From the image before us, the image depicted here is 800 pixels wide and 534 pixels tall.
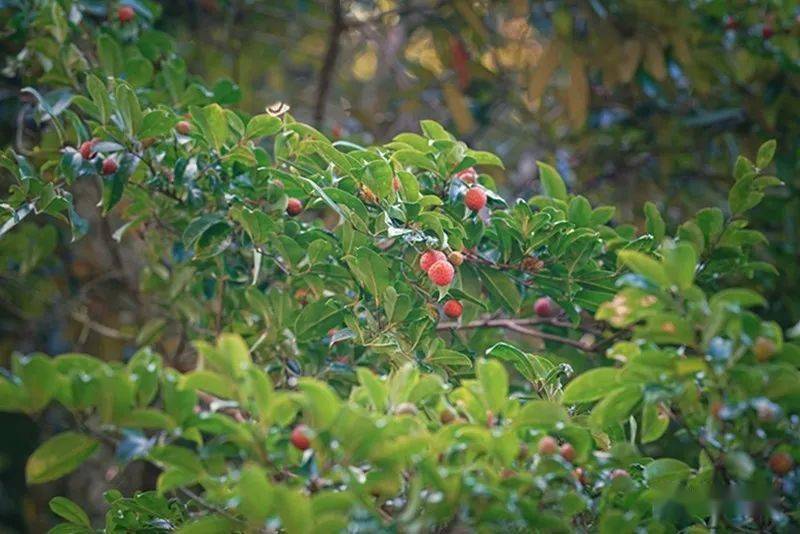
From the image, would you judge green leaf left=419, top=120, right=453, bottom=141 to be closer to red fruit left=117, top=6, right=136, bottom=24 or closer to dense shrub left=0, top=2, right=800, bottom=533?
dense shrub left=0, top=2, right=800, bottom=533

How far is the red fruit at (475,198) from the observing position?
1.36 metres

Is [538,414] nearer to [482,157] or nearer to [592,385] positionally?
[592,385]

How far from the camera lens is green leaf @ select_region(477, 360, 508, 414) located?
3.31 ft

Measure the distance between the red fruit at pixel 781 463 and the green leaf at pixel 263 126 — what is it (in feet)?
2.61

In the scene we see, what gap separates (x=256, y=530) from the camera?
101cm

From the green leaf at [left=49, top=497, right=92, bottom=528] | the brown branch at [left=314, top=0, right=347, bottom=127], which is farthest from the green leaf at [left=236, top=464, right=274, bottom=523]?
the brown branch at [left=314, top=0, right=347, bottom=127]

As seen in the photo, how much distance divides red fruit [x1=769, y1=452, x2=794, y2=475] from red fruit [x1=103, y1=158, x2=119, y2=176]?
970 mm

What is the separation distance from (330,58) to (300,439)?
168cm

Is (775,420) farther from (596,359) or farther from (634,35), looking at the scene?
(634,35)

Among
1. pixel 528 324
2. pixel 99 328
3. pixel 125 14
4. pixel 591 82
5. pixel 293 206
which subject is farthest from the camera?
pixel 591 82

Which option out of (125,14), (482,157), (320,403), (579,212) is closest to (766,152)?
(579,212)

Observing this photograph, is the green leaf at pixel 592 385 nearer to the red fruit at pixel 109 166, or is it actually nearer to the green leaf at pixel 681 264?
the green leaf at pixel 681 264

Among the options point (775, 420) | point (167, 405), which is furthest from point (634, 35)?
point (167, 405)

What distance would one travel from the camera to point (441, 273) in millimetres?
1261
